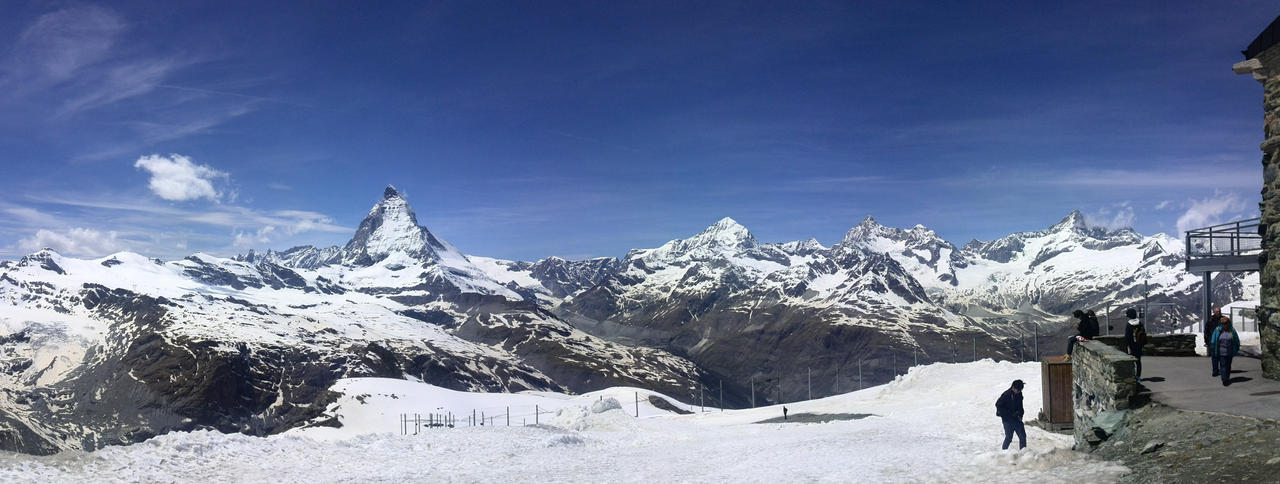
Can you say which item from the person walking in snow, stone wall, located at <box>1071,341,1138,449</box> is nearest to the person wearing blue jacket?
stone wall, located at <box>1071,341,1138,449</box>

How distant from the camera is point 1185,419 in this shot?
18.8 meters

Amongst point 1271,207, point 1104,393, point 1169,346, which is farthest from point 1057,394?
point 1169,346

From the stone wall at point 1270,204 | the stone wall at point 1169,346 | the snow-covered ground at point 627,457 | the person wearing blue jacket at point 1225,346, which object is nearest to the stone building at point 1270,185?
the stone wall at point 1270,204

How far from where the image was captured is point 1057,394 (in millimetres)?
27938

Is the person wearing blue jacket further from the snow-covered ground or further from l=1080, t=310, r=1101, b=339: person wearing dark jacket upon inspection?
the snow-covered ground

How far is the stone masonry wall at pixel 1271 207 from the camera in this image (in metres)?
23.1

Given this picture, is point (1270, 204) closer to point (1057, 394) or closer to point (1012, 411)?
point (1057, 394)

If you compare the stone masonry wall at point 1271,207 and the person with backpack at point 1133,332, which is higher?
the stone masonry wall at point 1271,207

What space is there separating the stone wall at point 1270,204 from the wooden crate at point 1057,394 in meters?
5.55

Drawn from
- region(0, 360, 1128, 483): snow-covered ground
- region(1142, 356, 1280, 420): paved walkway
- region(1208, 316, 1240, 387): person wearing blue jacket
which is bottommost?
region(0, 360, 1128, 483): snow-covered ground

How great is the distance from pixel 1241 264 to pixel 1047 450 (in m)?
20.8

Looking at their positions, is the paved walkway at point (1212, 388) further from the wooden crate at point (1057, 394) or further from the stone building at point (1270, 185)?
the wooden crate at point (1057, 394)

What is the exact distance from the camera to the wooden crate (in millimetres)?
27359

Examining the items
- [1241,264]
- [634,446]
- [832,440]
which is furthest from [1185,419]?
[634,446]
